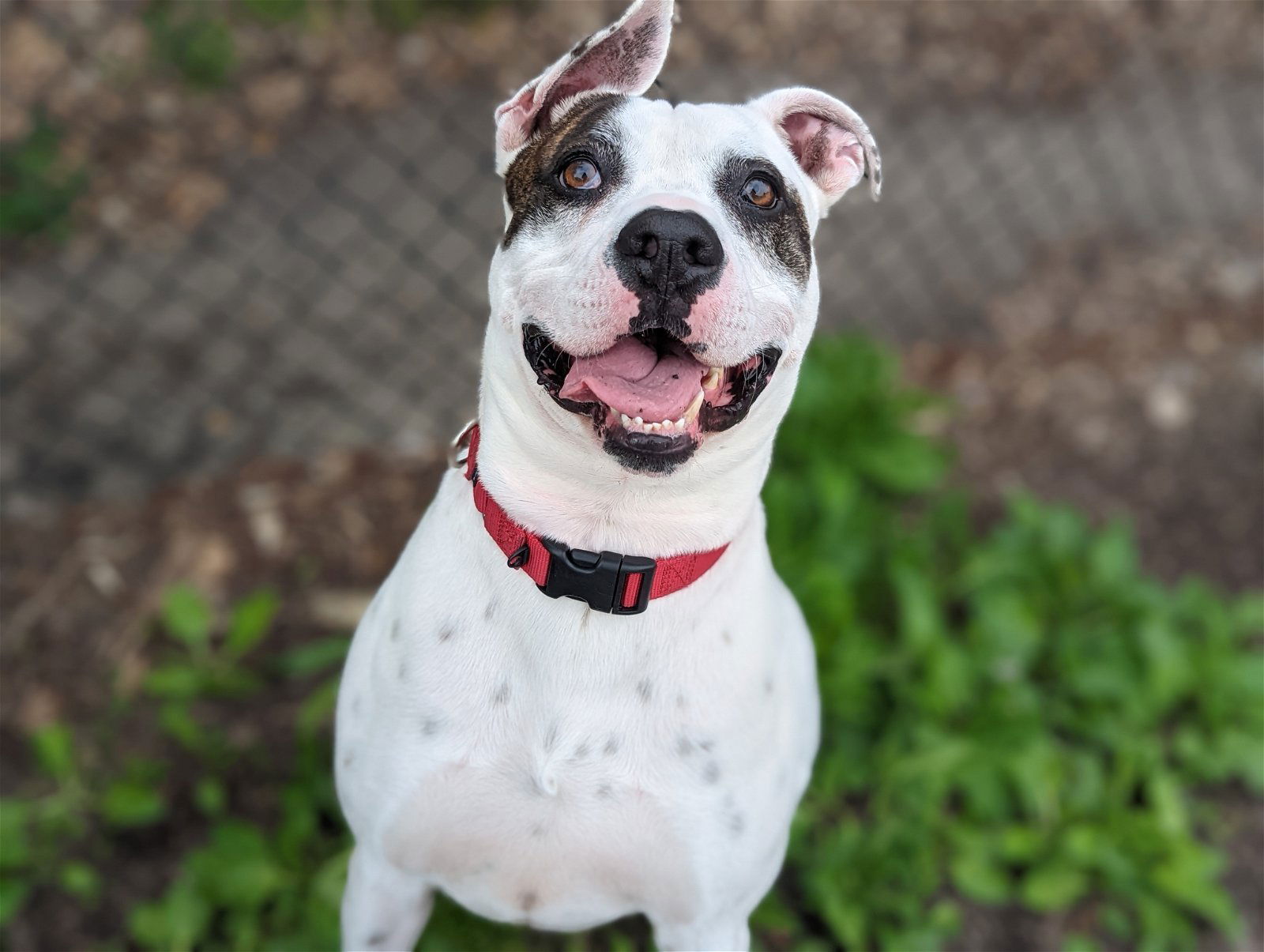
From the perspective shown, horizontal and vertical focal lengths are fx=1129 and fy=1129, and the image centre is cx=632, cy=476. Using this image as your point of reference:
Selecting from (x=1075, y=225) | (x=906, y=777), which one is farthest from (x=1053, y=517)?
(x=1075, y=225)

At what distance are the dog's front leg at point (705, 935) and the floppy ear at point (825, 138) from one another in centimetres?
172

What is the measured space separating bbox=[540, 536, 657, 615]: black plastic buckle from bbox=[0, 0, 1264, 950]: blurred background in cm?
159

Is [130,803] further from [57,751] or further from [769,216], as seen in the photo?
[769,216]

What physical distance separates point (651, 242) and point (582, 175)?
39 centimetres

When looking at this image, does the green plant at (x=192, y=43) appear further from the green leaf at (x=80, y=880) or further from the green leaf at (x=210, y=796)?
the green leaf at (x=80, y=880)

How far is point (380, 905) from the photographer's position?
2.77m

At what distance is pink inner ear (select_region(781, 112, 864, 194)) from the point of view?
2639mm

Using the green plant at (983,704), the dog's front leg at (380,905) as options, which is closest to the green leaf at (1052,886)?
the green plant at (983,704)

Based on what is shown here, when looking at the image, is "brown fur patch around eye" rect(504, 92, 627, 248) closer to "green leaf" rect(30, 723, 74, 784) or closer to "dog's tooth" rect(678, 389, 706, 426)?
"dog's tooth" rect(678, 389, 706, 426)

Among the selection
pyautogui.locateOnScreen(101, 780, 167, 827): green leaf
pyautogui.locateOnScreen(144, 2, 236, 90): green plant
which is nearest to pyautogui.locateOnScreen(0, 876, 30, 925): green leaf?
pyautogui.locateOnScreen(101, 780, 167, 827): green leaf

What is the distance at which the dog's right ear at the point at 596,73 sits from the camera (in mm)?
2336

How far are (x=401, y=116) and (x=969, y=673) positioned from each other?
11.8ft

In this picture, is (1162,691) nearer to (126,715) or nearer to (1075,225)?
(1075,225)

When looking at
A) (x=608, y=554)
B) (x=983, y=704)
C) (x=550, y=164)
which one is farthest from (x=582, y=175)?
(x=983, y=704)
